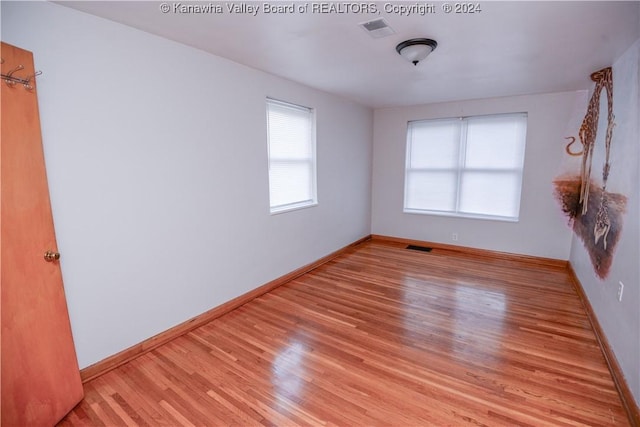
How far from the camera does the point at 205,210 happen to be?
8.75ft

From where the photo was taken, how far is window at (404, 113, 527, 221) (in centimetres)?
434

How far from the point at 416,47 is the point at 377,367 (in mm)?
2336

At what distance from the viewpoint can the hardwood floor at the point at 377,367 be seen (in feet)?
5.70

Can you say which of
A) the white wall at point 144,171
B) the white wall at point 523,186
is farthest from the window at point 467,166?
the white wall at point 144,171

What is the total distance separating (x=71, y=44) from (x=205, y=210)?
1388mm

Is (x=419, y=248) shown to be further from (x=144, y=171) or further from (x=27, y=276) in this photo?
(x=27, y=276)

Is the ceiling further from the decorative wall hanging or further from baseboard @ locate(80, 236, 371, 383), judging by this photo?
baseboard @ locate(80, 236, 371, 383)

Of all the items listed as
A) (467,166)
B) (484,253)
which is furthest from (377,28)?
(484,253)

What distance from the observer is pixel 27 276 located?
5.07 ft

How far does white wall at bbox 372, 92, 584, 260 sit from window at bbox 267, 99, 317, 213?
1848mm

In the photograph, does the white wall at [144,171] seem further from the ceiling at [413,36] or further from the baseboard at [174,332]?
the ceiling at [413,36]

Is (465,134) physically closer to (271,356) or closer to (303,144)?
(303,144)

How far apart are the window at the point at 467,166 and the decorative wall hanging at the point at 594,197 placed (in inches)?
22.9

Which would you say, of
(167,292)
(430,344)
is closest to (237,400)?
(167,292)
